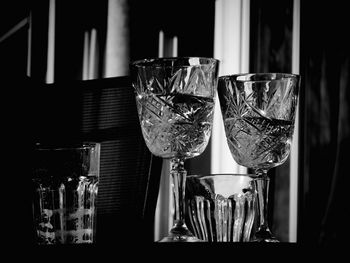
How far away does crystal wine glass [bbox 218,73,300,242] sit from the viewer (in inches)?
25.2

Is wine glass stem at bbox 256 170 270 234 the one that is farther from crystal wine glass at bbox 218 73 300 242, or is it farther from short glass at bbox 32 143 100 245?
short glass at bbox 32 143 100 245

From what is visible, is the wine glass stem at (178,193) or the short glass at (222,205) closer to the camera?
the wine glass stem at (178,193)

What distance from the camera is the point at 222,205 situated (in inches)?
28.4

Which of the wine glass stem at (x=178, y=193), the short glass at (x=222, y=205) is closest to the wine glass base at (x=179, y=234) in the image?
the wine glass stem at (x=178, y=193)

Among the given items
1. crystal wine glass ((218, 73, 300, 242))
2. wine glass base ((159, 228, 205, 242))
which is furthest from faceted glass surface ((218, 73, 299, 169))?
wine glass base ((159, 228, 205, 242))

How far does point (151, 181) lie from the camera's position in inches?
43.9

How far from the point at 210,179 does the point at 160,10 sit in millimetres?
1862

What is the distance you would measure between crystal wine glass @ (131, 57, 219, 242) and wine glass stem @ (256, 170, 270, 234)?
8cm

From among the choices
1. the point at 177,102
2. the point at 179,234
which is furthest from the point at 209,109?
the point at 179,234

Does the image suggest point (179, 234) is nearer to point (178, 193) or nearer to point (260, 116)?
point (178, 193)

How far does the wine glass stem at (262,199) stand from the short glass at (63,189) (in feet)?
0.59

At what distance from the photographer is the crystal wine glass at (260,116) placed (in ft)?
2.10

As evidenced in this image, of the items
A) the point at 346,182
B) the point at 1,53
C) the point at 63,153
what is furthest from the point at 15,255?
the point at 1,53

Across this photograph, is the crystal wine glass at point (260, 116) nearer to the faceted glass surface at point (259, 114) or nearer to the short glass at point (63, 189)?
the faceted glass surface at point (259, 114)
